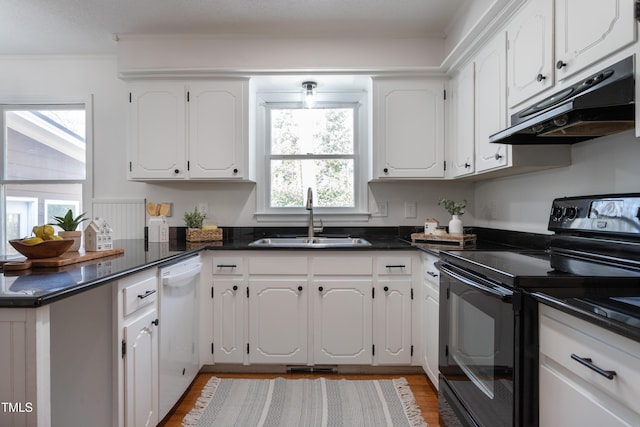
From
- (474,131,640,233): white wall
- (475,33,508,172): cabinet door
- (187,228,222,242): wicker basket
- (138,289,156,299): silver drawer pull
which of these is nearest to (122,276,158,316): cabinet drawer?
(138,289,156,299): silver drawer pull

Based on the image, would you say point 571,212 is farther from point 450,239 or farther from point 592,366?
point 592,366

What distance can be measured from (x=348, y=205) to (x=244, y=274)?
3.59ft

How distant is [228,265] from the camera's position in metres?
2.25

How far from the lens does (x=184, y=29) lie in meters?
2.46

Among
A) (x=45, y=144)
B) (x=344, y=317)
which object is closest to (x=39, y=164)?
(x=45, y=144)

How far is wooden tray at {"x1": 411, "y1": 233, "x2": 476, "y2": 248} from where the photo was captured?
85.4 inches

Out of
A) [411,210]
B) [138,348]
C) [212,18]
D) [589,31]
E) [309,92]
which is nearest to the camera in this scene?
[589,31]

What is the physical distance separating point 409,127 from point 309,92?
2.76ft

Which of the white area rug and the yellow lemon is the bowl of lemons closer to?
the yellow lemon

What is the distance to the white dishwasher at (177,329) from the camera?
5.60 feet

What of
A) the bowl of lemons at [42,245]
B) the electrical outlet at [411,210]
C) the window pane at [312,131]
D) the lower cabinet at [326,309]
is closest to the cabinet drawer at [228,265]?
Result: the lower cabinet at [326,309]

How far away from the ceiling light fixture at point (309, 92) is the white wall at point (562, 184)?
1526mm

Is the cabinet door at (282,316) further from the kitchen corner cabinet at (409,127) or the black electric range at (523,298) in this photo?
the kitchen corner cabinet at (409,127)

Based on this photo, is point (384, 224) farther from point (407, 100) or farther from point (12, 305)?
point (12, 305)
